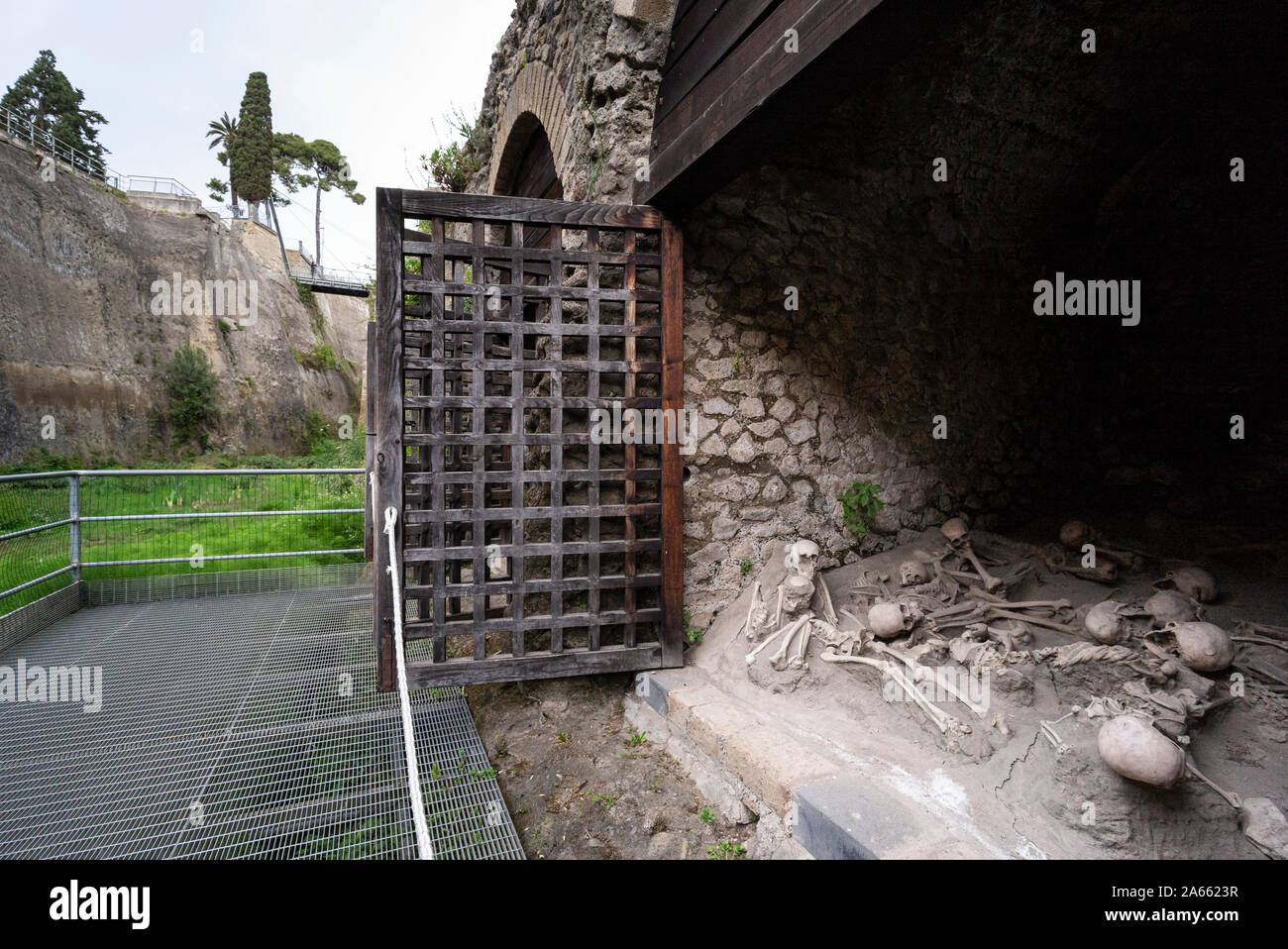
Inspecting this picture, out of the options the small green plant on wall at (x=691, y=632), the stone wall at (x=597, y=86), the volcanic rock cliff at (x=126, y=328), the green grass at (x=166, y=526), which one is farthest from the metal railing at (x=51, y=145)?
the small green plant on wall at (x=691, y=632)

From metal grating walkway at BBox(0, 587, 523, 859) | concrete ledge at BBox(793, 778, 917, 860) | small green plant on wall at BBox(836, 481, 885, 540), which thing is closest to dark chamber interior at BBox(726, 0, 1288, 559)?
small green plant on wall at BBox(836, 481, 885, 540)

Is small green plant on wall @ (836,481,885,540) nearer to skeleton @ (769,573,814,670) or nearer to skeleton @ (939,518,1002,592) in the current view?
skeleton @ (939,518,1002,592)

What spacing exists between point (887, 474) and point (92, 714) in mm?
5199

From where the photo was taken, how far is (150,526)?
21.3 feet

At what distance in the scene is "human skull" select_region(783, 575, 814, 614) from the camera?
325 cm

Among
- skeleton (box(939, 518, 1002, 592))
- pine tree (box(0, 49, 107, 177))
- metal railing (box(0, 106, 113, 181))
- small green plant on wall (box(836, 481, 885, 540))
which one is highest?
pine tree (box(0, 49, 107, 177))

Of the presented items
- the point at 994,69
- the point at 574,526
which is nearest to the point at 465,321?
the point at 574,526

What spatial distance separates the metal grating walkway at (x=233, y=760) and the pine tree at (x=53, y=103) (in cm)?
2469

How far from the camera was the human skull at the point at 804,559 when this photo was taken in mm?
3393

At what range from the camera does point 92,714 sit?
10.7 feet

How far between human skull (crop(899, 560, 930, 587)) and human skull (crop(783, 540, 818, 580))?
0.59 metres

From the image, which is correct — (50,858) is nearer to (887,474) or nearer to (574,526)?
(574,526)

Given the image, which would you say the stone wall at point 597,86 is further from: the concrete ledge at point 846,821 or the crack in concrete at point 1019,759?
the crack in concrete at point 1019,759

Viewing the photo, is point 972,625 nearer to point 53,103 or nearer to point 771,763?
point 771,763
